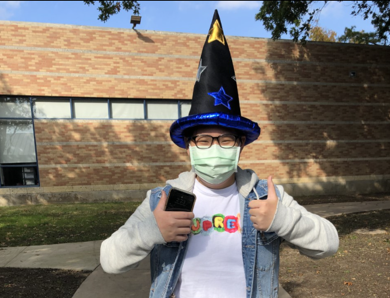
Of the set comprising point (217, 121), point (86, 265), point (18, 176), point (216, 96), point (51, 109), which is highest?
point (51, 109)

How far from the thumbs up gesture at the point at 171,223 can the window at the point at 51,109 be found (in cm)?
1102

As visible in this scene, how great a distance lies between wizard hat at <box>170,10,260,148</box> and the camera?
1.61 m

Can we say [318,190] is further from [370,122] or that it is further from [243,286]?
[243,286]

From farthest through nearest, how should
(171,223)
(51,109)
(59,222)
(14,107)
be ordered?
(51,109), (14,107), (59,222), (171,223)

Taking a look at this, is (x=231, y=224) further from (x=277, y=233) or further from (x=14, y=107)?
(x=14, y=107)

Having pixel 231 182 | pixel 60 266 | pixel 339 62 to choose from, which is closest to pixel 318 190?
pixel 339 62

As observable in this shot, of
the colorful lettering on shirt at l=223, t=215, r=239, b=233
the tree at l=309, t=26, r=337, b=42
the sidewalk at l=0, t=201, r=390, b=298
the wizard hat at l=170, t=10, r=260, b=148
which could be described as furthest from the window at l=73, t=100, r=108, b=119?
the tree at l=309, t=26, r=337, b=42

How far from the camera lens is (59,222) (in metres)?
7.68

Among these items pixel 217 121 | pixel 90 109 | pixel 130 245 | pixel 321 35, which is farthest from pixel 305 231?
pixel 321 35

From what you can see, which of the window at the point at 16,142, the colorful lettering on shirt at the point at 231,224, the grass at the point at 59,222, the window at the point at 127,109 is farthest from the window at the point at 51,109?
the colorful lettering on shirt at the point at 231,224

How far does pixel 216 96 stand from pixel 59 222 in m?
7.48

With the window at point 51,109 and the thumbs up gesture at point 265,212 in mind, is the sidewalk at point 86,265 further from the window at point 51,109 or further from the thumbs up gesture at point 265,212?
the window at point 51,109

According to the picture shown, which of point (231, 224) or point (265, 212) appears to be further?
point (231, 224)

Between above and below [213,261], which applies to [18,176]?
below
